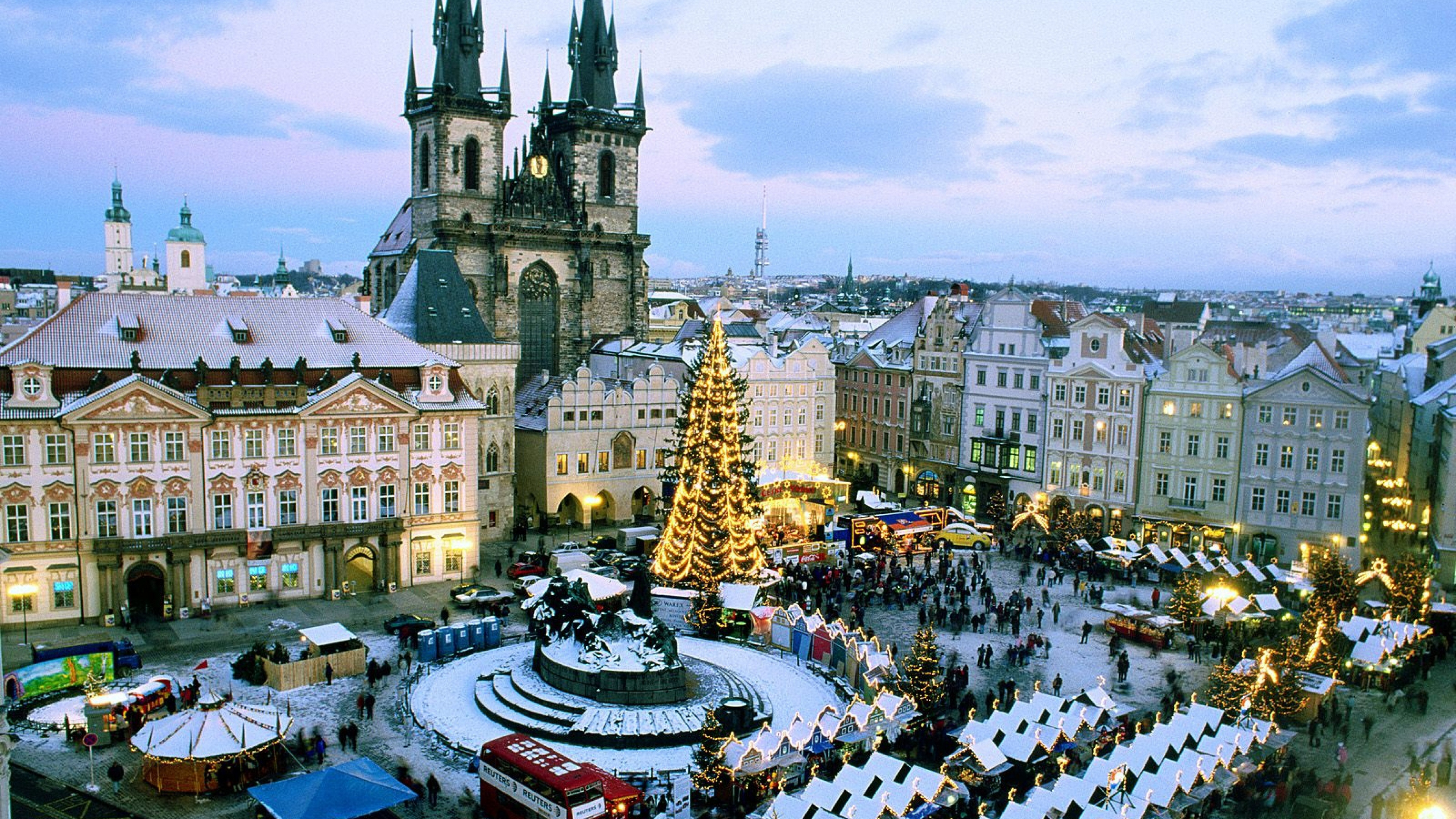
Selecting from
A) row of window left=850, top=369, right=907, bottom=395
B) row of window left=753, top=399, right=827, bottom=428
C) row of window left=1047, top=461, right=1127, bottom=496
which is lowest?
row of window left=1047, top=461, right=1127, bottom=496

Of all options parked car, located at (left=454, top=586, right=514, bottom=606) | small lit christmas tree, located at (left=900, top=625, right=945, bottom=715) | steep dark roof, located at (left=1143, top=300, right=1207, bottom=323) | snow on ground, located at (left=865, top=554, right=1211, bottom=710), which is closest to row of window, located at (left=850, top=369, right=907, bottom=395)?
snow on ground, located at (left=865, top=554, right=1211, bottom=710)

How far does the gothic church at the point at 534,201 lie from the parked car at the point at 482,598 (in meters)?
27.3

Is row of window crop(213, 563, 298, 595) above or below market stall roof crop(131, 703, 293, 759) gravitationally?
below

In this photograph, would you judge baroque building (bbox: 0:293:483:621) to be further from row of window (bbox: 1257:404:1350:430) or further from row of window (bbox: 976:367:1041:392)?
row of window (bbox: 1257:404:1350:430)

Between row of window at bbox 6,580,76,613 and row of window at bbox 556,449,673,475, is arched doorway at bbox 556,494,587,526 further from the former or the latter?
row of window at bbox 6,580,76,613

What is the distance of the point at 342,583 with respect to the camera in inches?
1737

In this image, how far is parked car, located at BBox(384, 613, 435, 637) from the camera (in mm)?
38125

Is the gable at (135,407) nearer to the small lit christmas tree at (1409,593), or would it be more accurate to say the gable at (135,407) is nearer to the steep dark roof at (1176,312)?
the small lit christmas tree at (1409,593)

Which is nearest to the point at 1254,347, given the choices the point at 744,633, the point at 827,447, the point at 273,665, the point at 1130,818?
the point at 827,447

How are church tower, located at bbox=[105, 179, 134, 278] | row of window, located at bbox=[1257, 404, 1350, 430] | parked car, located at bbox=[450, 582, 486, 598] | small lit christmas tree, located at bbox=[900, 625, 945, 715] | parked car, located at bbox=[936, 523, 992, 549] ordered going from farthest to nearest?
1. church tower, located at bbox=[105, 179, 134, 278]
2. parked car, located at bbox=[936, 523, 992, 549]
3. row of window, located at bbox=[1257, 404, 1350, 430]
4. parked car, located at bbox=[450, 582, 486, 598]
5. small lit christmas tree, located at bbox=[900, 625, 945, 715]

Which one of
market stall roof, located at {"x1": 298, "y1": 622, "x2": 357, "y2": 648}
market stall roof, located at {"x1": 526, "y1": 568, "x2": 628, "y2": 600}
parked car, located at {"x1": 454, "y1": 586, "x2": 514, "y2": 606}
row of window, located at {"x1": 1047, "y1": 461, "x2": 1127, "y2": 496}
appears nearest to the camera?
market stall roof, located at {"x1": 298, "y1": 622, "x2": 357, "y2": 648}

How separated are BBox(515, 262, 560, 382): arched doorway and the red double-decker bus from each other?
158 feet

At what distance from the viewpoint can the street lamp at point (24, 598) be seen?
38.4 meters

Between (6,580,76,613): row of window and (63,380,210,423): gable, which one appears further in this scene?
(63,380,210,423): gable
